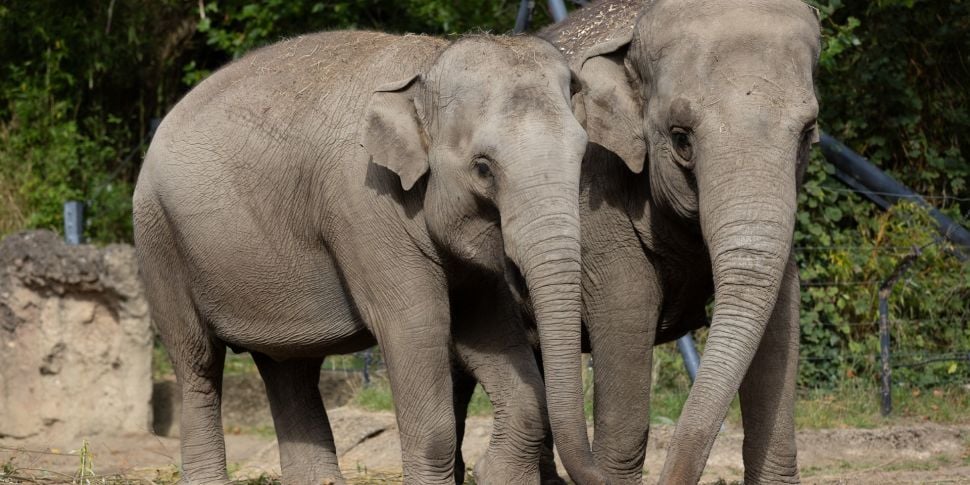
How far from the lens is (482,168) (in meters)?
5.34

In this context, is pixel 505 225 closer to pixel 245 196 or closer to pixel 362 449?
pixel 245 196

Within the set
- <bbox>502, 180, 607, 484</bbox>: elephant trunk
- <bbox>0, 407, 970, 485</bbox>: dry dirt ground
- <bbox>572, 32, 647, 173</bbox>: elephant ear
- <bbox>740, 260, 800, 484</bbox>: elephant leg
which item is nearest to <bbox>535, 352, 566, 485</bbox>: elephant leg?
<bbox>0, 407, 970, 485</bbox>: dry dirt ground

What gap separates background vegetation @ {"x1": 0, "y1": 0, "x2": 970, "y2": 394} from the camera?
10.4m

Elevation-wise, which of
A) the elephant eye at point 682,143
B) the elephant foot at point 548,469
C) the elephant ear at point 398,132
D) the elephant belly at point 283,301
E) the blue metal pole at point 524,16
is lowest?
the elephant foot at point 548,469

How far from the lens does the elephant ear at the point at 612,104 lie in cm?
561

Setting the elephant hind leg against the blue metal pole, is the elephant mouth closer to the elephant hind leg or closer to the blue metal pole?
the elephant hind leg

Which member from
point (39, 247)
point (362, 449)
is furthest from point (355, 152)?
point (39, 247)

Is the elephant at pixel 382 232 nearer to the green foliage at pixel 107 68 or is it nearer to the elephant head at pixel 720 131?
the elephant head at pixel 720 131

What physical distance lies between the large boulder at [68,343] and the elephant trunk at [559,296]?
6.20 m

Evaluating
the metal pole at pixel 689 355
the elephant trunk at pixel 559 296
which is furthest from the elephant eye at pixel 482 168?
the metal pole at pixel 689 355

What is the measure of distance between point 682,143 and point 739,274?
64 centimetres

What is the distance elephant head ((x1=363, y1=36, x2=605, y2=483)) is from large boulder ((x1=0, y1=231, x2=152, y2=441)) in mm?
5640

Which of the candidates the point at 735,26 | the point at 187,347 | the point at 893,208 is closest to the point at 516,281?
the point at 735,26

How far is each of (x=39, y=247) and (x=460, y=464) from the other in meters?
4.66
